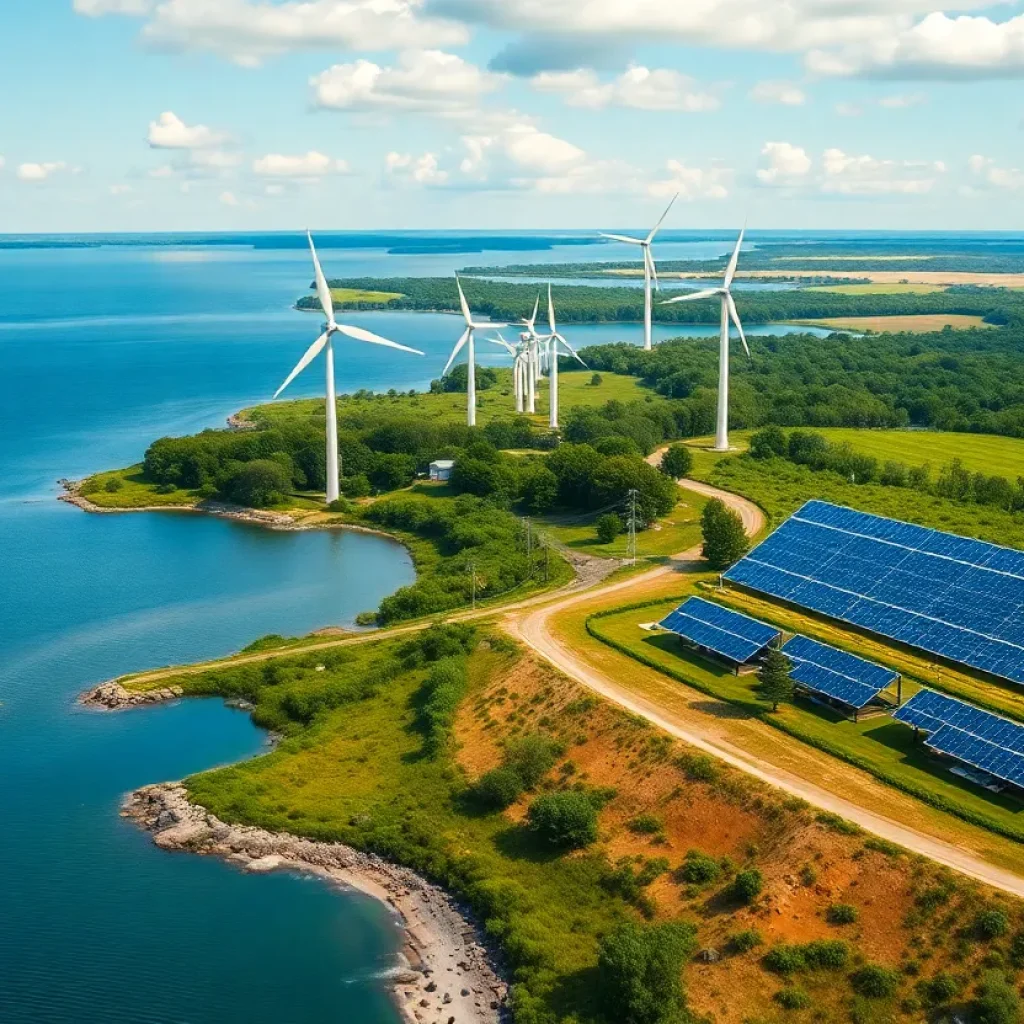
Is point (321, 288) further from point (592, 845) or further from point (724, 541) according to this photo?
point (592, 845)

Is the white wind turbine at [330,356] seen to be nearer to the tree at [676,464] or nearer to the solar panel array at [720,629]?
the tree at [676,464]

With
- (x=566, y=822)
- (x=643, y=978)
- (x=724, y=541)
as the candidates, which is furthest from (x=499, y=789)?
(x=724, y=541)

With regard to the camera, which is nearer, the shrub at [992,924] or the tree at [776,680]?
the shrub at [992,924]

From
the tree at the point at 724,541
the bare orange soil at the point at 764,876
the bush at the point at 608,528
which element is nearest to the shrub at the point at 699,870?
the bare orange soil at the point at 764,876

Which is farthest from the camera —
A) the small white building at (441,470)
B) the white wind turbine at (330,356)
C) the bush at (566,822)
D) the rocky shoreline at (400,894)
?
the small white building at (441,470)

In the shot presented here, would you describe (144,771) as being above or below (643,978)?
below

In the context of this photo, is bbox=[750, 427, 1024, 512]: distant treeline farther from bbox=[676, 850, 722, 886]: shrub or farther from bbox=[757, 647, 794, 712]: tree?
bbox=[676, 850, 722, 886]: shrub

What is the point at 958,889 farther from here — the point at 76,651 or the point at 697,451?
the point at 697,451
